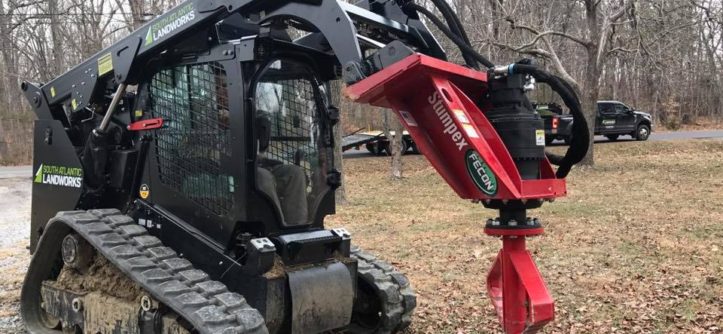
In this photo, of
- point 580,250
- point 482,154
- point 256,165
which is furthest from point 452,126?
point 580,250

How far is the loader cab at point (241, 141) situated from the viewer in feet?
14.0

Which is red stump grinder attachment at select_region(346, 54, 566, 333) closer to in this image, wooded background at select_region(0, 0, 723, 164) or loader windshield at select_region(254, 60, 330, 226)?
loader windshield at select_region(254, 60, 330, 226)

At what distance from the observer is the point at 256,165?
14.1ft

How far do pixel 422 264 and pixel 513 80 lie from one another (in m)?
4.83

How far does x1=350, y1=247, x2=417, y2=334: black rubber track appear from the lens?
5.13 meters

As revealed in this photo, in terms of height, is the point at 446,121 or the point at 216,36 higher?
the point at 216,36

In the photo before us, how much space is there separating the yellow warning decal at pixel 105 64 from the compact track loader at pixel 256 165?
0.02m

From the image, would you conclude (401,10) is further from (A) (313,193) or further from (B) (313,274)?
(B) (313,274)

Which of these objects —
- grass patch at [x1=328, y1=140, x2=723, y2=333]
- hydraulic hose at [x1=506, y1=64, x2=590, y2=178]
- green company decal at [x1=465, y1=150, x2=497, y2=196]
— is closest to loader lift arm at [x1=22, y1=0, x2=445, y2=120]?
green company decal at [x1=465, y1=150, x2=497, y2=196]

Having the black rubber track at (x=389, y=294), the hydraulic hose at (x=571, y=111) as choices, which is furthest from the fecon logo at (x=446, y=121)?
the black rubber track at (x=389, y=294)

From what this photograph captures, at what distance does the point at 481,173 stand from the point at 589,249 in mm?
5633

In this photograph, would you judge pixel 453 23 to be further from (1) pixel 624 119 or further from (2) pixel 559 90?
(1) pixel 624 119

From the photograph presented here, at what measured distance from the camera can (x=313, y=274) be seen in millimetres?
4457

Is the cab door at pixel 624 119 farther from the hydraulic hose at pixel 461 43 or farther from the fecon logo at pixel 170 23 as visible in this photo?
the fecon logo at pixel 170 23
